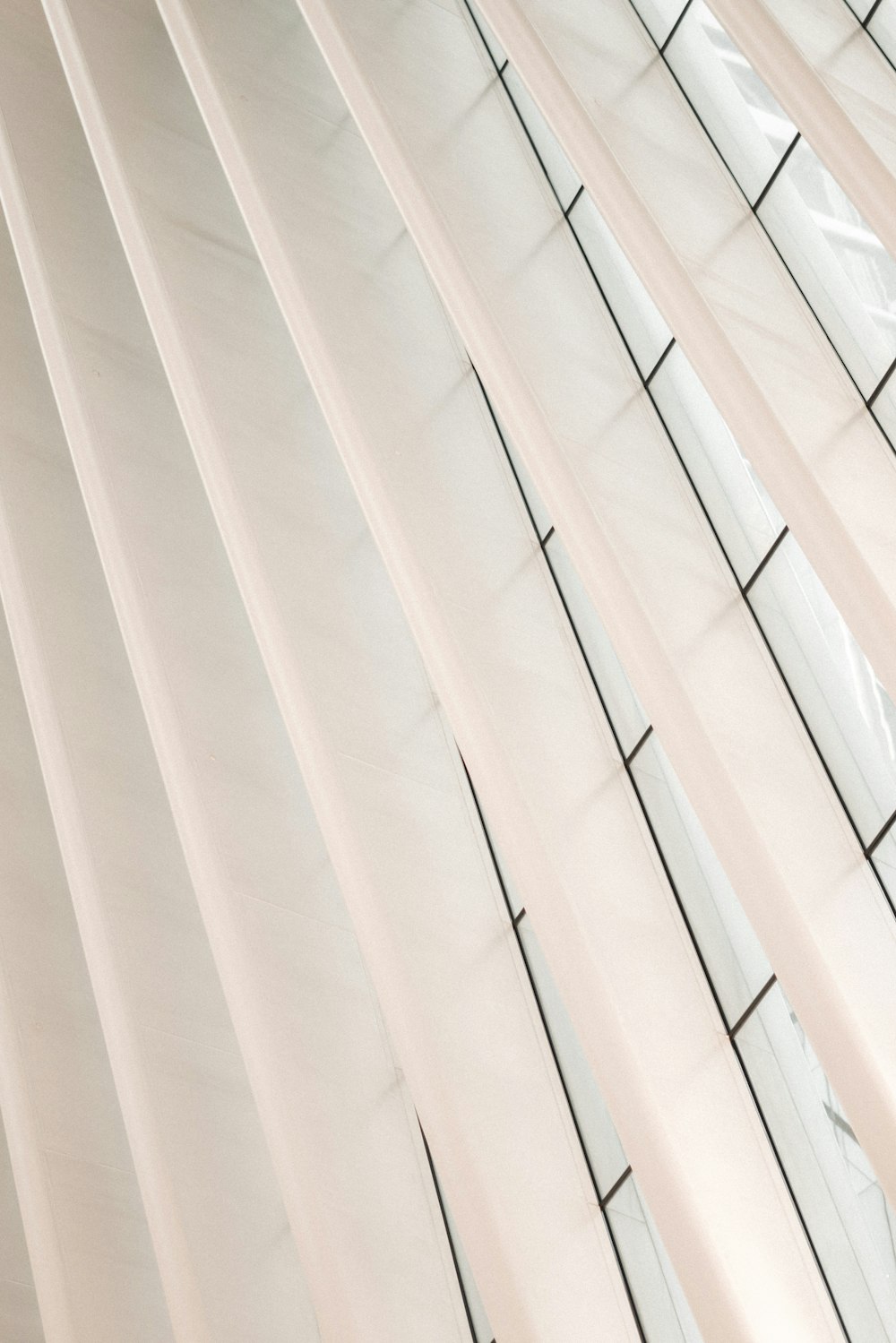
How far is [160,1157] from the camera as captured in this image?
842cm

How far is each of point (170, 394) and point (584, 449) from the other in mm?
4050

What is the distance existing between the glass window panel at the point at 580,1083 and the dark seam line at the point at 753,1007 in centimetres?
88

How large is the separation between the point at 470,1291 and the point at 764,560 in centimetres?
444

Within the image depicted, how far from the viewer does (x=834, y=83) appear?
737cm

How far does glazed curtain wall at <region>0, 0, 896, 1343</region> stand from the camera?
677 cm

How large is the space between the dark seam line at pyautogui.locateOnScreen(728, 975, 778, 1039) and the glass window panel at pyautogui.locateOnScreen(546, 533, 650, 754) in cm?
157

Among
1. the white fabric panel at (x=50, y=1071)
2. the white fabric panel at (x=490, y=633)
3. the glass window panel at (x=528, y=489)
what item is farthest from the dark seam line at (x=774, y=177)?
the white fabric panel at (x=50, y=1071)

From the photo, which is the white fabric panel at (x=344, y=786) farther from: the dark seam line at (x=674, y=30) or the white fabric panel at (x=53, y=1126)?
the dark seam line at (x=674, y=30)

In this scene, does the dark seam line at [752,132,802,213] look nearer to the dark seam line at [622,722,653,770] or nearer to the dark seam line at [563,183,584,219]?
the dark seam line at [563,183,584,219]

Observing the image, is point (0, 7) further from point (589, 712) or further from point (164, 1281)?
point (164, 1281)

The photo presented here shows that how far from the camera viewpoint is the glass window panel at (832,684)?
7555 millimetres

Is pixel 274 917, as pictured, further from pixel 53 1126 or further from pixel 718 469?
pixel 718 469

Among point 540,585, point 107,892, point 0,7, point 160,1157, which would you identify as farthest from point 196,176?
point 160,1157

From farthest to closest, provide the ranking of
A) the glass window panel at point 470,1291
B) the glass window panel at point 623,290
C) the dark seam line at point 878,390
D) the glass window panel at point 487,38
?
the glass window panel at point 487,38 < the glass window panel at point 623,290 < the glass window panel at point 470,1291 < the dark seam line at point 878,390
